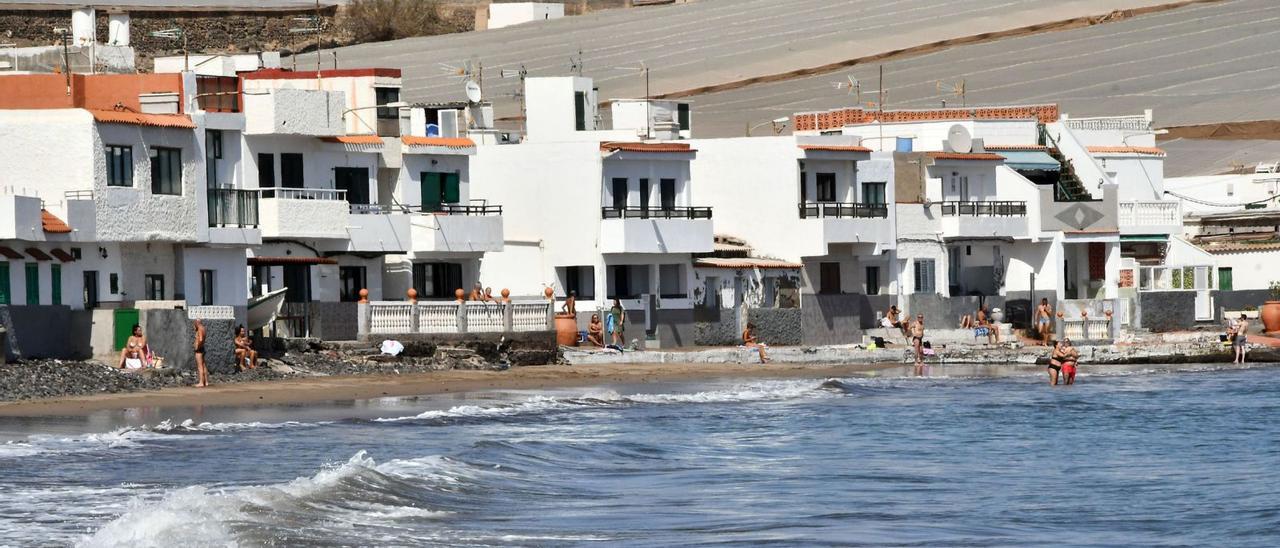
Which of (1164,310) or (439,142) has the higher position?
(439,142)

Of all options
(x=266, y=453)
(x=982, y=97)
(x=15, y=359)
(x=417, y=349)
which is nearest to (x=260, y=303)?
(x=417, y=349)

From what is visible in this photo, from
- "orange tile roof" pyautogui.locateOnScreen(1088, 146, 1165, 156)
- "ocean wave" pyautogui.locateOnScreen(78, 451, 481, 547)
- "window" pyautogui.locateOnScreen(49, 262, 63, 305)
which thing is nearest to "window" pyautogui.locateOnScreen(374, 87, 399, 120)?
"window" pyautogui.locateOnScreen(49, 262, 63, 305)

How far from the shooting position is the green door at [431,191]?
50.7 meters

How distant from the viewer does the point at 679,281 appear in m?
53.6

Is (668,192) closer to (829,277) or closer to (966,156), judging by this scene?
(829,277)

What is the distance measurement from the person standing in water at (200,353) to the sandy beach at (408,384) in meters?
0.28

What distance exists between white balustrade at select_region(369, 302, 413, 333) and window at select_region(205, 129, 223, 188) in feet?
12.7

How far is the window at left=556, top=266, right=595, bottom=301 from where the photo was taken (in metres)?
52.4

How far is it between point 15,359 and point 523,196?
58.9 ft

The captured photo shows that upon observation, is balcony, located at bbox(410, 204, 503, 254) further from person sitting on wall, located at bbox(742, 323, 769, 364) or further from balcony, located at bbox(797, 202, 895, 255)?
balcony, located at bbox(797, 202, 895, 255)

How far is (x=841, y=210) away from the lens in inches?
2242

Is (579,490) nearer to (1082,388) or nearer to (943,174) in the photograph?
(1082,388)

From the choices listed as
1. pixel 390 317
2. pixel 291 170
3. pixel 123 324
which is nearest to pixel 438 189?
pixel 291 170

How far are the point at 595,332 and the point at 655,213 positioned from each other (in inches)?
149
